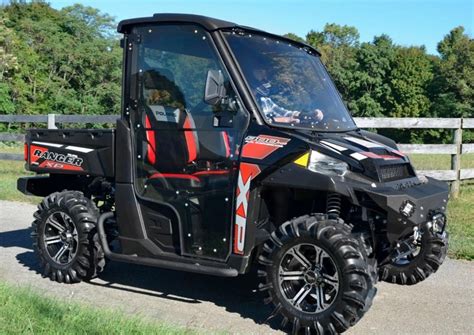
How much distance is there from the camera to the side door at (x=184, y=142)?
17.0 feet

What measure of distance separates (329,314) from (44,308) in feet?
7.01

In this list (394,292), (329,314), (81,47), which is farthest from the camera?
(81,47)

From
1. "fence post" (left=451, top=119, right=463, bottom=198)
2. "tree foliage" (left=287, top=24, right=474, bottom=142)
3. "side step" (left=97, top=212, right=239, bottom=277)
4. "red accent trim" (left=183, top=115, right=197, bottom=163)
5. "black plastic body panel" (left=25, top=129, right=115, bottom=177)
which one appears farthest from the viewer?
"tree foliage" (left=287, top=24, right=474, bottom=142)

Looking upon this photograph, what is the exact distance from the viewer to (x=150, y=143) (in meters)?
5.59

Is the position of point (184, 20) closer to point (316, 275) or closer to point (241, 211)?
point (241, 211)

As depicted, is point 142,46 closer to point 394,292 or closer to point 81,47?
point 394,292

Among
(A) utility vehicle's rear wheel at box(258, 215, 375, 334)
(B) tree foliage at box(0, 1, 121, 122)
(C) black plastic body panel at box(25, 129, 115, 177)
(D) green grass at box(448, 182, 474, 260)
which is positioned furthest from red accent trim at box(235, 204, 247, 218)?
(B) tree foliage at box(0, 1, 121, 122)

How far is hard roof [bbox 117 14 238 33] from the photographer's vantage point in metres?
5.26

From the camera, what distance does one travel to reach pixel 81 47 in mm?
48094

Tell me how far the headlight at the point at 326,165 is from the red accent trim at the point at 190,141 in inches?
42.2

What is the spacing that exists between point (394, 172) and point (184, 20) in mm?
2203

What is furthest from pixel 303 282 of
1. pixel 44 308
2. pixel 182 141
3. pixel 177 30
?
pixel 177 30

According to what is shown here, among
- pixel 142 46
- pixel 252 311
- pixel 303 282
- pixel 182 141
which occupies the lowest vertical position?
pixel 252 311

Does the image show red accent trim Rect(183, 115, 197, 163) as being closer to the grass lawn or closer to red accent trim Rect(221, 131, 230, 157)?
red accent trim Rect(221, 131, 230, 157)
